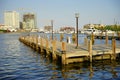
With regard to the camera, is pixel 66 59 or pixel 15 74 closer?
pixel 15 74

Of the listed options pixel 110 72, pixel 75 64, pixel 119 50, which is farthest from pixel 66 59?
pixel 119 50

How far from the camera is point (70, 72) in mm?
24062

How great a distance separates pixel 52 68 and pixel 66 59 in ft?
6.21

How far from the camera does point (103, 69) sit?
25.5m

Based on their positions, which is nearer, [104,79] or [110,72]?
[104,79]

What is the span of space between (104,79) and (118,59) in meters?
9.90

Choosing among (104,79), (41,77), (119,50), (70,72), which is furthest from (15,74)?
(119,50)

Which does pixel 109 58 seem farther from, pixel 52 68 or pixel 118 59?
pixel 52 68

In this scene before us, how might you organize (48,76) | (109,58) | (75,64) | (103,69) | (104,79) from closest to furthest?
(104,79), (48,76), (103,69), (75,64), (109,58)

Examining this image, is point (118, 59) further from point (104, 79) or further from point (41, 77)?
point (41, 77)

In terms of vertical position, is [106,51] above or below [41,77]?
above

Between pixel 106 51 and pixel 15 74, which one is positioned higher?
pixel 106 51

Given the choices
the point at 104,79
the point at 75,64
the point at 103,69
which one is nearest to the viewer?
the point at 104,79

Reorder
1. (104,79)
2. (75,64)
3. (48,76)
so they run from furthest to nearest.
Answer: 1. (75,64)
2. (48,76)
3. (104,79)
